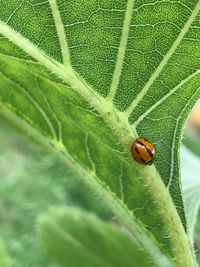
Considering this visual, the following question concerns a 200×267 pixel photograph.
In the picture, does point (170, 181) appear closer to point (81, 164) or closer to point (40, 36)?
point (81, 164)

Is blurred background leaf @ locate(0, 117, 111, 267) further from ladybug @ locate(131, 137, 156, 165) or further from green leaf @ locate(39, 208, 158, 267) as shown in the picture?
ladybug @ locate(131, 137, 156, 165)

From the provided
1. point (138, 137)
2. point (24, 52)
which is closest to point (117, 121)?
point (138, 137)

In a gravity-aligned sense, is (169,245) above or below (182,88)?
below

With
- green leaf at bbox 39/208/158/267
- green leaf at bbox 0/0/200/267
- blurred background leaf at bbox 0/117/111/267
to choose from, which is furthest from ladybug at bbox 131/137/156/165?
blurred background leaf at bbox 0/117/111/267

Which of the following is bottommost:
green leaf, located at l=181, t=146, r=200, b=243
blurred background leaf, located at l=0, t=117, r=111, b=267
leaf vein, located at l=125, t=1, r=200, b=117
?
leaf vein, located at l=125, t=1, r=200, b=117

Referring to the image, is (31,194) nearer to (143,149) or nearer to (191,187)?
(191,187)

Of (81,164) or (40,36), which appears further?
(81,164)
